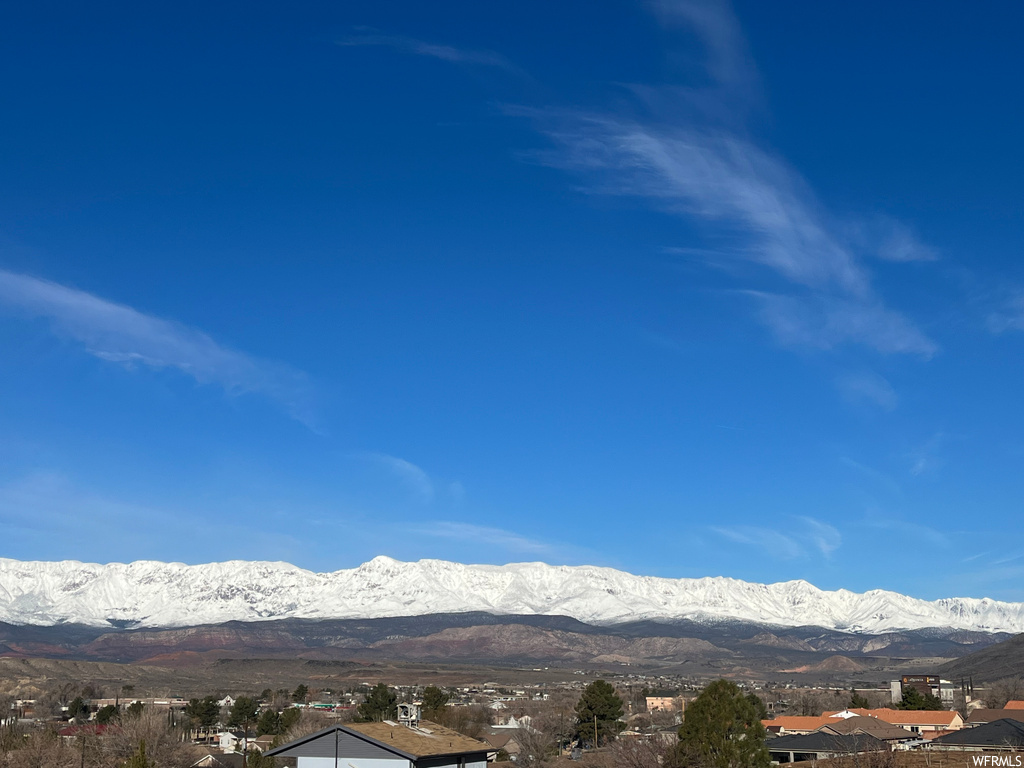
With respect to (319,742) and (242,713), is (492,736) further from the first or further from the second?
(319,742)

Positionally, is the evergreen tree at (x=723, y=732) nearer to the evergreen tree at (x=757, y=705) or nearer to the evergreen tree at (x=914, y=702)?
the evergreen tree at (x=757, y=705)

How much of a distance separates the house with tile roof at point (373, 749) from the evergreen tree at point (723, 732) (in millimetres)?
9338

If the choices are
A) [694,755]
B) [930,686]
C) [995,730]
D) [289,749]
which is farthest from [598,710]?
[930,686]

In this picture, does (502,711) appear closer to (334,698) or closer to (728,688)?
(334,698)

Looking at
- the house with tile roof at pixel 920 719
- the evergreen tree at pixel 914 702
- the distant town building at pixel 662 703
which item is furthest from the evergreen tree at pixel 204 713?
the evergreen tree at pixel 914 702

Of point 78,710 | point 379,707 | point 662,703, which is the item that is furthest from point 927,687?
point 78,710

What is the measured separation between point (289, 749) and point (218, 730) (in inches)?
3035

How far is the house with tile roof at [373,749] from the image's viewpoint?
41.2 metres

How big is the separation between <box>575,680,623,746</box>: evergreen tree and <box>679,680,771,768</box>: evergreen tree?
41.2 meters

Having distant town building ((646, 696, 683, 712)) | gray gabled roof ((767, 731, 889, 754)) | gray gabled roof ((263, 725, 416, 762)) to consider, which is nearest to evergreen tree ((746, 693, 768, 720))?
gray gabled roof ((767, 731, 889, 754))

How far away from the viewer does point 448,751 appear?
43.6 m

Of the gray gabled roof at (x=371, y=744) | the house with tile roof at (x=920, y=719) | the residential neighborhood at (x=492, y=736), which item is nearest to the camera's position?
the gray gabled roof at (x=371, y=744)

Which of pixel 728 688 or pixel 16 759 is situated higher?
pixel 728 688

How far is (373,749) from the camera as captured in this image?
4141 cm
